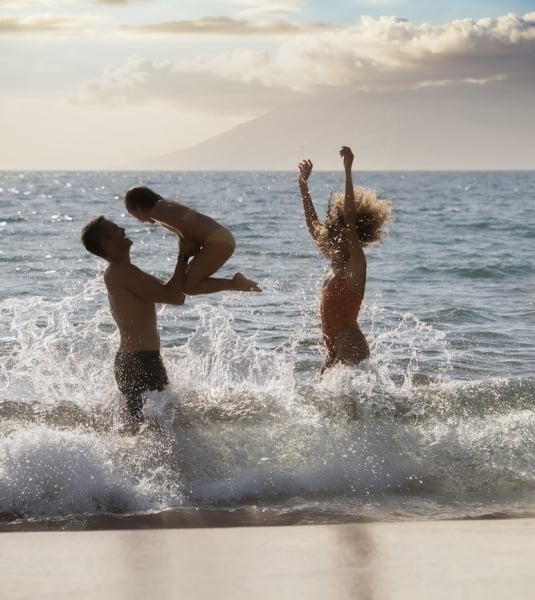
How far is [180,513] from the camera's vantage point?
215 inches

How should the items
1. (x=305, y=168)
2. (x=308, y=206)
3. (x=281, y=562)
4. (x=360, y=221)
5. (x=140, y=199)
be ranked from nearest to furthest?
(x=281, y=562)
(x=140, y=199)
(x=360, y=221)
(x=308, y=206)
(x=305, y=168)

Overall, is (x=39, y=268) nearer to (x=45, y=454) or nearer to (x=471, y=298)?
(x=471, y=298)

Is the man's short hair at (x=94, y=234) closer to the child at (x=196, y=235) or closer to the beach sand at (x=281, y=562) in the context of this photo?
the child at (x=196, y=235)

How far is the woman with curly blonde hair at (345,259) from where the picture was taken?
20.7ft

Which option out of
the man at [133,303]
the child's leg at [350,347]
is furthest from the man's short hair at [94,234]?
the child's leg at [350,347]

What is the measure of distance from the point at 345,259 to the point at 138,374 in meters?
1.53

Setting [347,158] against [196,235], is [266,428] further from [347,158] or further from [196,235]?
[347,158]

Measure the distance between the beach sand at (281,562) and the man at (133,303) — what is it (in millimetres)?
1304

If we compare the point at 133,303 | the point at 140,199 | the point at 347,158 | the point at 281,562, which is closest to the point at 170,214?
the point at 140,199

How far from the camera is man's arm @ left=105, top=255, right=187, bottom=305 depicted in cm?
590

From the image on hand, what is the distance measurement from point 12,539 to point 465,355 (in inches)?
245

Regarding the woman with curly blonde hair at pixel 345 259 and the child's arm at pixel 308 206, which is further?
the child's arm at pixel 308 206

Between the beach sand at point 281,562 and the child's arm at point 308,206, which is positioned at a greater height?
the child's arm at point 308,206

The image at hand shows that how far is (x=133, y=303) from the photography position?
5973mm
